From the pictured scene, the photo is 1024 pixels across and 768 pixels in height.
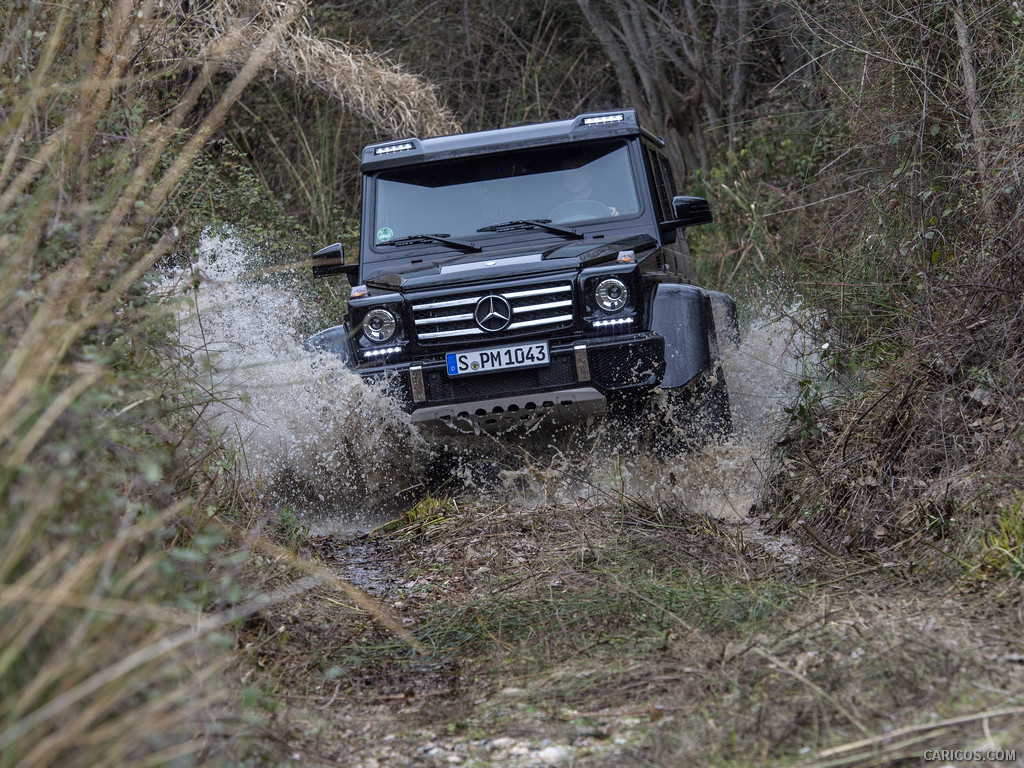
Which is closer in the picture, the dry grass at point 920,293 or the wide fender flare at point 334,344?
the dry grass at point 920,293

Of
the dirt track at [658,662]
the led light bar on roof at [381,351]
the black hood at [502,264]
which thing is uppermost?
the black hood at [502,264]

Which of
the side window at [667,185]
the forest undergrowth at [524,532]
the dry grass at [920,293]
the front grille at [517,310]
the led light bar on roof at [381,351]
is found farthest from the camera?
the side window at [667,185]

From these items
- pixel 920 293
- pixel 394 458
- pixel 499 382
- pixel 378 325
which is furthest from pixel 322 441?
pixel 920 293

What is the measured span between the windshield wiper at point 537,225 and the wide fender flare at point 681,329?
669 mm

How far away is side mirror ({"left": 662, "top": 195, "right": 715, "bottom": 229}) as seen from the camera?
20.8 ft

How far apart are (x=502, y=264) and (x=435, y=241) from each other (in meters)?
0.75

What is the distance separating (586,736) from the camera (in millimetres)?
2867

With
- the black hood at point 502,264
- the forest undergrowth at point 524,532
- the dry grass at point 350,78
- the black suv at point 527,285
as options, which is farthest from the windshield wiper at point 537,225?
the dry grass at point 350,78

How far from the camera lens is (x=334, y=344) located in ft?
19.6

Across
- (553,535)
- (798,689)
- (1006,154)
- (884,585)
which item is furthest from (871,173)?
(798,689)

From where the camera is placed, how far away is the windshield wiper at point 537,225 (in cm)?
614

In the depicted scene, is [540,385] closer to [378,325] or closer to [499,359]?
[499,359]

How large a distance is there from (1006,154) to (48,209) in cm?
387

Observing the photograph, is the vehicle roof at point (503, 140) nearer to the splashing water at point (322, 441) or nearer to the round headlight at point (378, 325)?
the round headlight at point (378, 325)
